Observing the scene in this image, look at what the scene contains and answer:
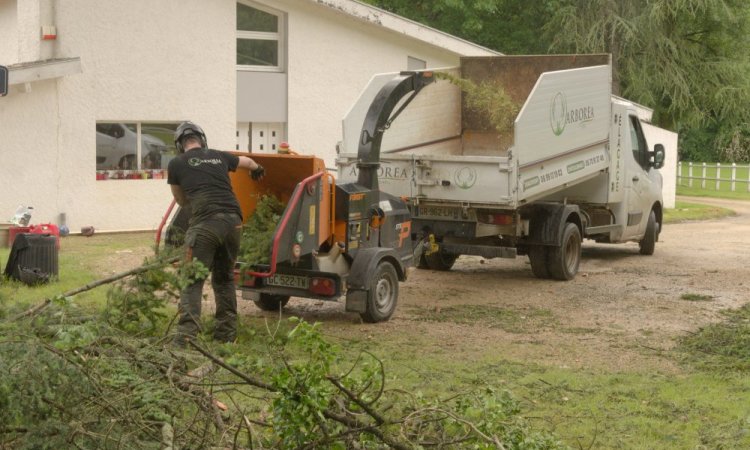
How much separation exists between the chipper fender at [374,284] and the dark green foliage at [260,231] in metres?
0.95

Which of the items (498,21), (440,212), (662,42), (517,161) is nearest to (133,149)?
(440,212)

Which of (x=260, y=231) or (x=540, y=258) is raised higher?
(x=260, y=231)

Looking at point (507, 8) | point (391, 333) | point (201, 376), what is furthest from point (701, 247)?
point (507, 8)

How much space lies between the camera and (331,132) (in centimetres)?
2280

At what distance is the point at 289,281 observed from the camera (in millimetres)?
11484

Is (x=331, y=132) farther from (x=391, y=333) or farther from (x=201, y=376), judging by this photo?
(x=201, y=376)

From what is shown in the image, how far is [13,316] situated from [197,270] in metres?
2.15

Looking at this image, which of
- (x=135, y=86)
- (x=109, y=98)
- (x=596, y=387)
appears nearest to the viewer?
(x=596, y=387)

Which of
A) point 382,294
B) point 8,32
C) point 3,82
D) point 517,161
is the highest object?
point 8,32

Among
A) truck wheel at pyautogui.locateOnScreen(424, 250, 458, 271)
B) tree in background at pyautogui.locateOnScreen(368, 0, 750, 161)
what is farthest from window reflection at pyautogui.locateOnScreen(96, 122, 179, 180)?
tree in background at pyautogui.locateOnScreen(368, 0, 750, 161)

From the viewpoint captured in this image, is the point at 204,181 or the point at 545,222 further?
the point at 545,222

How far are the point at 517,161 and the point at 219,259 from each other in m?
4.46

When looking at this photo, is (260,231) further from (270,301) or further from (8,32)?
(8,32)

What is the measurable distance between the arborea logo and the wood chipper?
8.95ft
